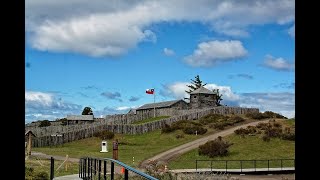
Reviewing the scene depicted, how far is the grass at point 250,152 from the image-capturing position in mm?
33475

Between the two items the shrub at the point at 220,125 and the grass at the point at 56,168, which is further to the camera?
the shrub at the point at 220,125

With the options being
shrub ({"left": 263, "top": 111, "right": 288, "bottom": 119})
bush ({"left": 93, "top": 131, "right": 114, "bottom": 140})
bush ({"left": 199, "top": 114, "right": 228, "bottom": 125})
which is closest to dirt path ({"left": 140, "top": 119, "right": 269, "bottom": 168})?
bush ({"left": 199, "top": 114, "right": 228, "bottom": 125})

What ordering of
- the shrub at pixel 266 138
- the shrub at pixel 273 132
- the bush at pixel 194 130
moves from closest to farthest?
1. the shrub at pixel 266 138
2. the shrub at pixel 273 132
3. the bush at pixel 194 130

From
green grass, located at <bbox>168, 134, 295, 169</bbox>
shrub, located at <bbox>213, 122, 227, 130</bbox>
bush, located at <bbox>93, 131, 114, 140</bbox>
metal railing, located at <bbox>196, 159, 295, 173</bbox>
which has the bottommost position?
metal railing, located at <bbox>196, 159, 295, 173</bbox>

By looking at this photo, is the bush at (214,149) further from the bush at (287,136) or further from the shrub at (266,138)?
the bush at (287,136)

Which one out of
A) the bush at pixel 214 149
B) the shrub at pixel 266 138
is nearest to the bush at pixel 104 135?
the bush at pixel 214 149

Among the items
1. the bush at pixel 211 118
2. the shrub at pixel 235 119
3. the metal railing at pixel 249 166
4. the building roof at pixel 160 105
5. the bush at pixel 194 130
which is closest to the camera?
the metal railing at pixel 249 166

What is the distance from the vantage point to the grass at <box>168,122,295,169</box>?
33.5 m

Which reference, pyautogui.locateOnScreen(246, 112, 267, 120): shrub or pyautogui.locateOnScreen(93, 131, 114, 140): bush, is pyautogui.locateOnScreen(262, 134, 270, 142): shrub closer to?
pyautogui.locateOnScreen(246, 112, 267, 120): shrub

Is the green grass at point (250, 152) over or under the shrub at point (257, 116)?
under

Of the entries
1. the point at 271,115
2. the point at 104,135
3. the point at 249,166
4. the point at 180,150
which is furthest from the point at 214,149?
the point at 271,115

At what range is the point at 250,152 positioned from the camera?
3966 cm

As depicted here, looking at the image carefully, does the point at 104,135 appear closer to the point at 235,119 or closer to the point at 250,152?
the point at 235,119
